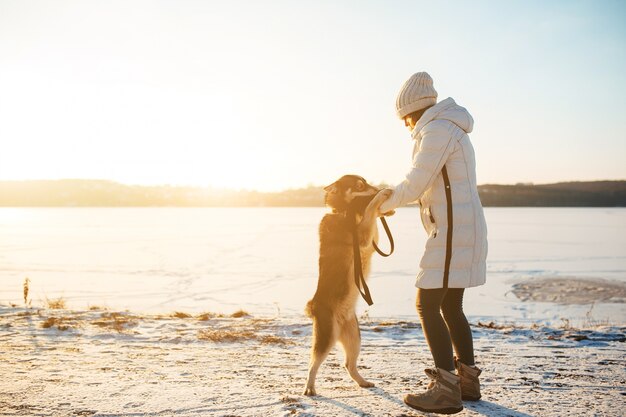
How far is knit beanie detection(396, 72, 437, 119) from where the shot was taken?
365cm

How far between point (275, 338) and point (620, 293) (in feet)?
35.3

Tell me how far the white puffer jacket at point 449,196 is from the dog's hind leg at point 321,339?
96 cm

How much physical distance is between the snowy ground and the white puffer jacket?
1.14 meters

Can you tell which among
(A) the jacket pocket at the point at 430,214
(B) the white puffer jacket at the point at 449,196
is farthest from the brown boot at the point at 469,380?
(A) the jacket pocket at the point at 430,214

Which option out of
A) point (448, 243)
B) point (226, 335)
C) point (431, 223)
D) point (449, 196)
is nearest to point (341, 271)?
point (431, 223)

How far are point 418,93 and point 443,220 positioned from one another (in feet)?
3.25

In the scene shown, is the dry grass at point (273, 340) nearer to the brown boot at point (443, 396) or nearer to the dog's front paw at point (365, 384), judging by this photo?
the dog's front paw at point (365, 384)

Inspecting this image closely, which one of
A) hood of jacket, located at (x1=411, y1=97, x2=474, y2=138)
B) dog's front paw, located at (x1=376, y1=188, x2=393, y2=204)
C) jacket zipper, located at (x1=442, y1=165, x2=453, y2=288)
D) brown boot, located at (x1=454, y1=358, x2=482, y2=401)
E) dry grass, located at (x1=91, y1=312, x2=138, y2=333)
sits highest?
hood of jacket, located at (x1=411, y1=97, x2=474, y2=138)

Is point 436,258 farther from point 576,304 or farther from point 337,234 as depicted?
point 576,304

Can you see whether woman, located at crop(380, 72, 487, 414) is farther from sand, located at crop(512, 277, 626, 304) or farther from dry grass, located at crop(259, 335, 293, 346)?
sand, located at crop(512, 277, 626, 304)

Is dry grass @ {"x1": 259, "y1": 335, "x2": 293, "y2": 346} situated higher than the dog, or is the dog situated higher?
the dog

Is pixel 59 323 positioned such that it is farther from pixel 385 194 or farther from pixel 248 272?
pixel 248 272

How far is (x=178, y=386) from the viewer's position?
440cm

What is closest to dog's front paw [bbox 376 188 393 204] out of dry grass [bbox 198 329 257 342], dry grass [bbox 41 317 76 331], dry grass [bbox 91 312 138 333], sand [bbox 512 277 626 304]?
dry grass [bbox 198 329 257 342]
